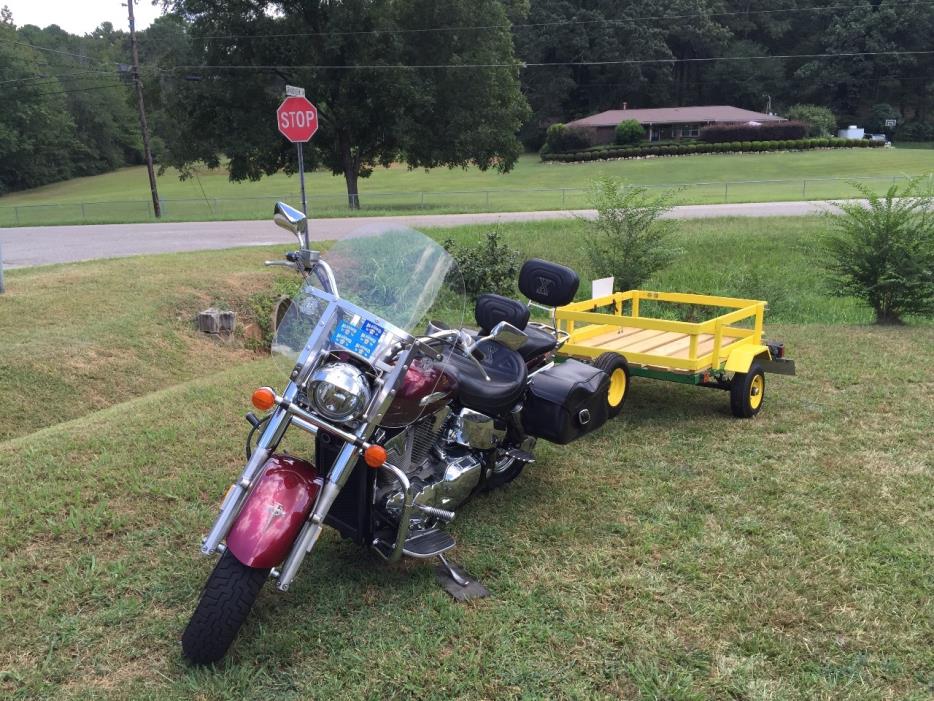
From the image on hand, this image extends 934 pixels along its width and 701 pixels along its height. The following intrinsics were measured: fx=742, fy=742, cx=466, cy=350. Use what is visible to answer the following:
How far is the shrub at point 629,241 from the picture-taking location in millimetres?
9688

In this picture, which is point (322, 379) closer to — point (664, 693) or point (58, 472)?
point (664, 693)

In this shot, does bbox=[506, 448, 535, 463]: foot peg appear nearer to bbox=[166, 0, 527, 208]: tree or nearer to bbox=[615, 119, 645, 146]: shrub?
bbox=[166, 0, 527, 208]: tree

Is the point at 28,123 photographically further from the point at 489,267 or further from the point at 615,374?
the point at 615,374

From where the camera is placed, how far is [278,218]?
3.09 metres

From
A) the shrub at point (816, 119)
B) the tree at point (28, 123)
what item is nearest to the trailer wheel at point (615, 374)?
the shrub at point (816, 119)

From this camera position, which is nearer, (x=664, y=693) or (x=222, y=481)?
(x=664, y=693)

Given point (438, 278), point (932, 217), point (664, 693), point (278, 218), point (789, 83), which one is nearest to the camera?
point (664, 693)

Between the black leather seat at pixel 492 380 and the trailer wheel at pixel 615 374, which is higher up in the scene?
the black leather seat at pixel 492 380

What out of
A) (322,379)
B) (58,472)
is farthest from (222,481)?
(322,379)

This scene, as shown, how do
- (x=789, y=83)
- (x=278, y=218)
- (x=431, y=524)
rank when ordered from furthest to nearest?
1. (x=789, y=83)
2. (x=431, y=524)
3. (x=278, y=218)

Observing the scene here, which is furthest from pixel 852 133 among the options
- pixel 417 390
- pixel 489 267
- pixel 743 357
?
pixel 417 390

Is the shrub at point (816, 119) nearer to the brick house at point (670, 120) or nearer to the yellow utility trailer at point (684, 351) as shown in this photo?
the brick house at point (670, 120)

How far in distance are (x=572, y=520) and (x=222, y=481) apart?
6.85ft

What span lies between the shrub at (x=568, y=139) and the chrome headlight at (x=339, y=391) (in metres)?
58.9
